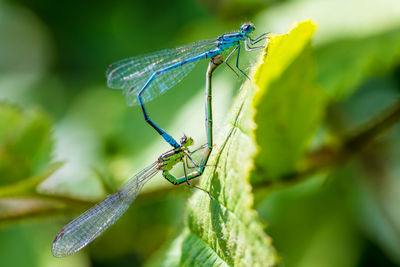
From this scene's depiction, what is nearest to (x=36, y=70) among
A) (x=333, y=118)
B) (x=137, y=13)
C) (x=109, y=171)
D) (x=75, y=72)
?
(x=75, y=72)

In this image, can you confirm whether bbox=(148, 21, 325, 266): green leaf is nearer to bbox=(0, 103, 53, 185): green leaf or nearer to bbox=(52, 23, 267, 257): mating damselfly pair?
bbox=(52, 23, 267, 257): mating damselfly pair

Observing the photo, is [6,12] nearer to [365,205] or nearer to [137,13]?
[137,13]

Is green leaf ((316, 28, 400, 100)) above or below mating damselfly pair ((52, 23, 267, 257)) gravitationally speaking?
below

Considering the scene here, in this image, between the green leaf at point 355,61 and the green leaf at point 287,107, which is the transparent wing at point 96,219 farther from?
the green leaf at point 355,61

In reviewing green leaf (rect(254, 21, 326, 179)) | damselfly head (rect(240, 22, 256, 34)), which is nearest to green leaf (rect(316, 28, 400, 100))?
green leaf (rect(254, 21, 326, 179))

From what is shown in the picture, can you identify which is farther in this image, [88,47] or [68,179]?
[88,47]

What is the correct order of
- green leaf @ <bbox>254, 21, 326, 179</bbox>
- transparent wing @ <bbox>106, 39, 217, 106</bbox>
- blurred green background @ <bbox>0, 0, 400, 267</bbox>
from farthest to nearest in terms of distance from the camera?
1. transparent wing @ <bbox>106, 39, 217, 106</bbox>
2. blurred green background @ <bbox>0, 0, 400, 267</bbox>
3. green leaf @ <bbox>254, 21, 326, 179</bbox>
